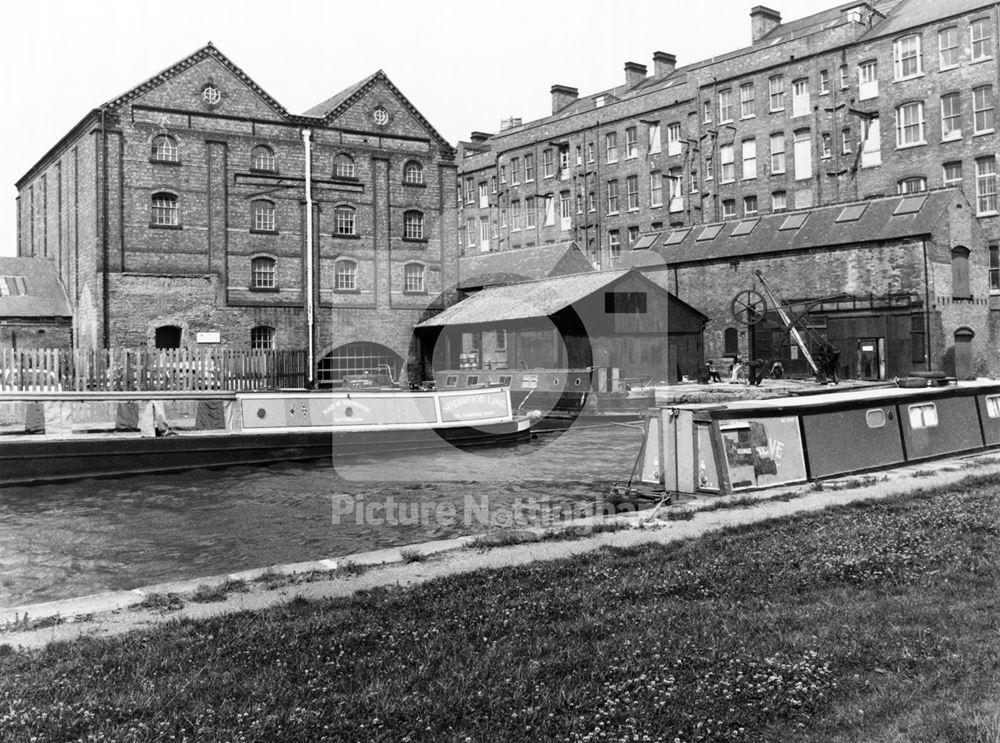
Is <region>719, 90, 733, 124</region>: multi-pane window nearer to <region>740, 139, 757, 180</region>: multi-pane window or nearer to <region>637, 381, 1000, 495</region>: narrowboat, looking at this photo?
<region>740, 139, 757, 180</region>: multi-pane window

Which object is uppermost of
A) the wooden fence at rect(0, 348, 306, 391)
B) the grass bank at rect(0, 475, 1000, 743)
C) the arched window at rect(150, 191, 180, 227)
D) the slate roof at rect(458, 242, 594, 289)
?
the arched window at rect(150, 191, 180, 227)

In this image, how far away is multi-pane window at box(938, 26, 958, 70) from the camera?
3834cm

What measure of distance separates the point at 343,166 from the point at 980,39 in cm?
2874

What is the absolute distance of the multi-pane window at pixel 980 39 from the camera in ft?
122

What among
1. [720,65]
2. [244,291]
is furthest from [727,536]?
[720,65]

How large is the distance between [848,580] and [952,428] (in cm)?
940

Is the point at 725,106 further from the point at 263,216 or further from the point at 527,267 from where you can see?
the point at 263,216

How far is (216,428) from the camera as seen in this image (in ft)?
59.6

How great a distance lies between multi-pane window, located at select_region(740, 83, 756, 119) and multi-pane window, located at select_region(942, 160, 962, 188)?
36.3ft

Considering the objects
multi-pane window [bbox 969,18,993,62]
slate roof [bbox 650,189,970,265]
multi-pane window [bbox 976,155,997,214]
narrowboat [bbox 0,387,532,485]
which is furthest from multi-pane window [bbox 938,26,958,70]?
narrowboat [bbox 0,387,532,485]

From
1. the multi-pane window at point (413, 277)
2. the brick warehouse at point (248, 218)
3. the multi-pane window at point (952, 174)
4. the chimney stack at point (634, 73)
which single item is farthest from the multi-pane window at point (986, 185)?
the multi-pane window at point (413, 277)

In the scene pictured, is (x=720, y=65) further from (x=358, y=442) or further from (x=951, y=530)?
(x=951, y=530)

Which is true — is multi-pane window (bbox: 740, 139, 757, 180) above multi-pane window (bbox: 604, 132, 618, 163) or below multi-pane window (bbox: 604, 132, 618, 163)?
below

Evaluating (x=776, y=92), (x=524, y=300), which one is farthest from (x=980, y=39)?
(x=524, y=300)
